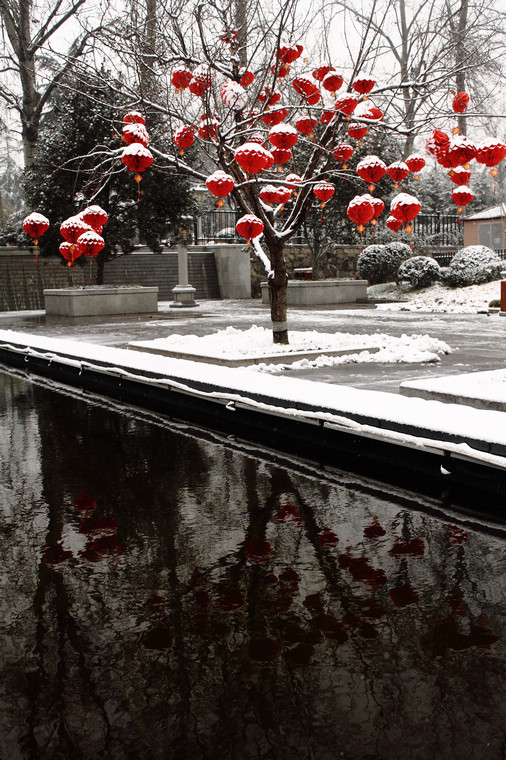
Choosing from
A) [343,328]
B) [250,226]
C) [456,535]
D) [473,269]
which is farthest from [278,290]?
[473,269]

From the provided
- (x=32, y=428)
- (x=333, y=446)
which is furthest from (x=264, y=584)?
(x=32, y=428)

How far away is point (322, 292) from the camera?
87.9 feet

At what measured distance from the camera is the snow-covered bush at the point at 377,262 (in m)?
29.2

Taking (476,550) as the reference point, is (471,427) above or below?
above

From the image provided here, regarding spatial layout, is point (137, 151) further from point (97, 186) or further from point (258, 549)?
point (97, 186)

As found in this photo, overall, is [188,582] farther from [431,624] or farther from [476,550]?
[476,550]

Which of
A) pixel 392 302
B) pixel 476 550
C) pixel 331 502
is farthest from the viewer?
pixel 392 302

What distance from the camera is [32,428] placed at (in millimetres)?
8406

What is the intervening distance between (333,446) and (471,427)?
4.94 feet

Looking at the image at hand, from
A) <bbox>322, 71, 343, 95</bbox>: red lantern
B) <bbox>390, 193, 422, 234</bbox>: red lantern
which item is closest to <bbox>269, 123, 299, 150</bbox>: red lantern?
<bbox>322, 71, 343, 95</bbox>: red lantern

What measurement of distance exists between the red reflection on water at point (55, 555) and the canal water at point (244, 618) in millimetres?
16

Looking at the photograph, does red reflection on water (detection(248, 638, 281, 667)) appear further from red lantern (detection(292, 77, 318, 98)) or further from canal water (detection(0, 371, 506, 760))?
red lantern (detection(292, 77, 318, 98))

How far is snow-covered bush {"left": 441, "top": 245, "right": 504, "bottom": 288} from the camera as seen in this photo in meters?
26.2

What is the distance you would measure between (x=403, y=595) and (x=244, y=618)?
856 mm
